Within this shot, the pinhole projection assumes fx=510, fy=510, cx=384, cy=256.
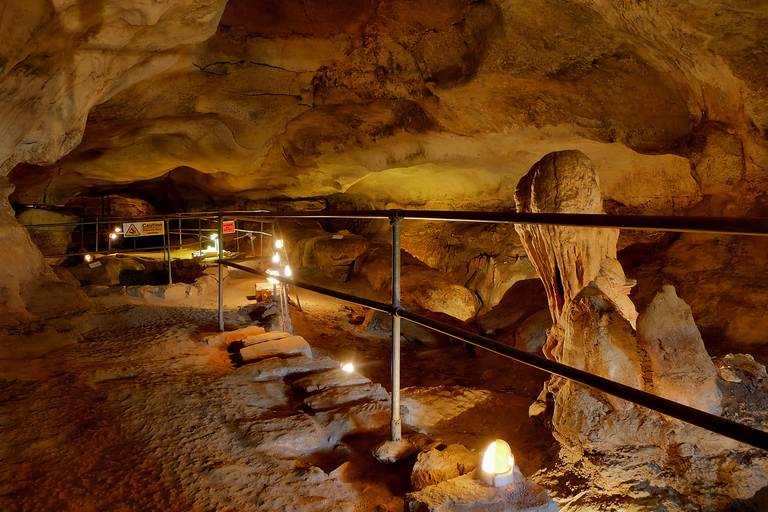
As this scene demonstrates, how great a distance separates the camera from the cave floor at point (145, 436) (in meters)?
1.80

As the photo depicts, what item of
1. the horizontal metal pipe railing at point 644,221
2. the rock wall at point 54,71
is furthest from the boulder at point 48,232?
the horizontal metal pipe railing at point 644,221

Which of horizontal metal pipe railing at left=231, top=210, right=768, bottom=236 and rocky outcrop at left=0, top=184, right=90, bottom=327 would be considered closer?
horizontal metal pipe railing at left=231, top=210, right=768, bottom=236

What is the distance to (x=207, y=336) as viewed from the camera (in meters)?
3.90

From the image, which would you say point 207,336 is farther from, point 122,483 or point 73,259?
point 73,259

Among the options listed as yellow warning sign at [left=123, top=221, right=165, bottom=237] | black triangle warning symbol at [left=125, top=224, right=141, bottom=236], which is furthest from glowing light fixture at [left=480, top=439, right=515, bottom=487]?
black triangle warning symbol at [left=125, top=224, right=141, bottom=236]

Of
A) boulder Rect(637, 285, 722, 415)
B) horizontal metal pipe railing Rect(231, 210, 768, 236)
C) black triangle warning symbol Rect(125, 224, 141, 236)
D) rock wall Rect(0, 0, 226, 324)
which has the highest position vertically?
rock wall Rect(0, 0, 226, 324)

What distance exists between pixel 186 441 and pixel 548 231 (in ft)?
10.3

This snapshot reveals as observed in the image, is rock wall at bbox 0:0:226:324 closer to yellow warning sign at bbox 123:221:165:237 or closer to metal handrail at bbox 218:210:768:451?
yellow warning sign at bbox 123:221:165:237

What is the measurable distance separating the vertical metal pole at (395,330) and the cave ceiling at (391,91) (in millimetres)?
3888

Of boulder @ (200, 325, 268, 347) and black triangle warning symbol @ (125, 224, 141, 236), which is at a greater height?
black triangle warning symbol @ (125, 224, 141, 236)

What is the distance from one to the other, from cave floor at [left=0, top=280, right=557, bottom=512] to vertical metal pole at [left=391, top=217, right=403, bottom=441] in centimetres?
17

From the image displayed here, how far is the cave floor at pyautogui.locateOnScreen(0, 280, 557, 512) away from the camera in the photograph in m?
1.80

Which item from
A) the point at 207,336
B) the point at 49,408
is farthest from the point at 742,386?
the point at 49,408

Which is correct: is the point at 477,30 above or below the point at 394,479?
above
